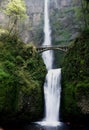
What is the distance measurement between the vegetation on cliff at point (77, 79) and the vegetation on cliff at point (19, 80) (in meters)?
2.69

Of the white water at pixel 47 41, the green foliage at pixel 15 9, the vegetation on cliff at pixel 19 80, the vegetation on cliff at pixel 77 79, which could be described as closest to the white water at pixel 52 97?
the vegetation on cliff at pixel 19 80

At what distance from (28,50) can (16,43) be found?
1501 millimetres

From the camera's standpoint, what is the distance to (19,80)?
97.1ft

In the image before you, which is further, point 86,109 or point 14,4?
point 14,4

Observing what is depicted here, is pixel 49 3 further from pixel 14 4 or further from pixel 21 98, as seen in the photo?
pixel 21 98

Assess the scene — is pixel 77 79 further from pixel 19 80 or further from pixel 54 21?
pixel 54 21

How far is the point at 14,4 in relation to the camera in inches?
1577

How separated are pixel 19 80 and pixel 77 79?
5.45m

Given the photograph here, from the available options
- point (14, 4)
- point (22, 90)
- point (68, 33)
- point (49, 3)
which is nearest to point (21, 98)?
point (22, 90)

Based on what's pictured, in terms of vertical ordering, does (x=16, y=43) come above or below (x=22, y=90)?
above

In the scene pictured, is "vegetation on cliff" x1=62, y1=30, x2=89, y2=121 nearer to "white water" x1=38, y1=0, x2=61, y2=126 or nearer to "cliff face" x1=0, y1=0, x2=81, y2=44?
"white water" x1=38, y1=0, x2=61, y2=126

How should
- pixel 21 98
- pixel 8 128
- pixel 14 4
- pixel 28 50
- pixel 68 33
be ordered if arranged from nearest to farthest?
pixel 8 128
pixel 21 98
pixel 28 50
pixel 14 4
pixel 68 33

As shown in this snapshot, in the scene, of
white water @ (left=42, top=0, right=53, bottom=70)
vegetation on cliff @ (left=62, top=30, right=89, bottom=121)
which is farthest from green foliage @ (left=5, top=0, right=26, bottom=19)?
vegetation on cliff @ (left=62, top=30, right=89, bottom=121)

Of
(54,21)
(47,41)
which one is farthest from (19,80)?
(54,21)
